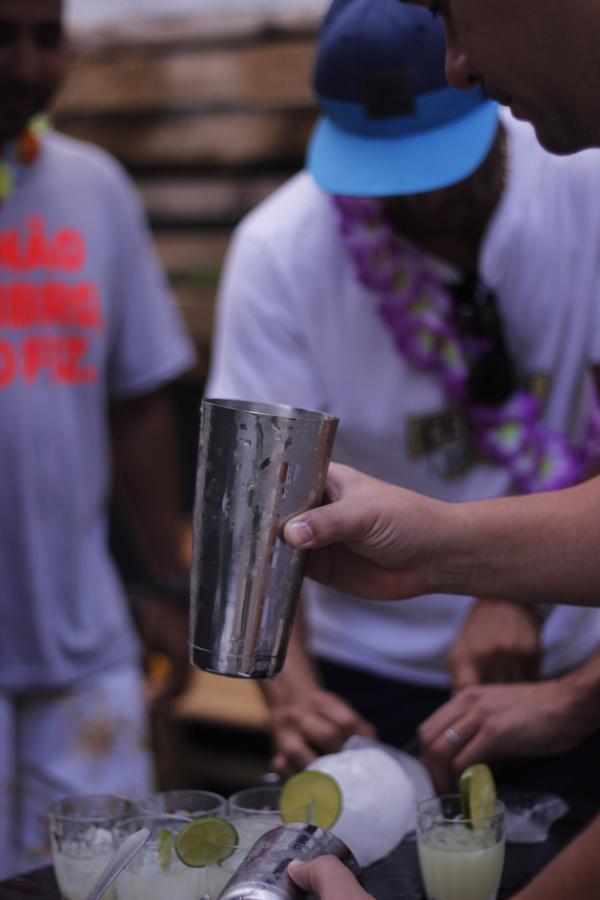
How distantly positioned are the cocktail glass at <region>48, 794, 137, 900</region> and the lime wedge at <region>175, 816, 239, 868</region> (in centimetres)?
11

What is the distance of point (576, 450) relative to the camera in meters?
2.37

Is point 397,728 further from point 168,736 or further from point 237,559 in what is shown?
point 168,736

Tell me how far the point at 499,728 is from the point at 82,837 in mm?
650

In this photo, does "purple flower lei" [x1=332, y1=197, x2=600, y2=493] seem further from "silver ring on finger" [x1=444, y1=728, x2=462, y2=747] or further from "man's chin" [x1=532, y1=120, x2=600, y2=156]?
"man's chin" [x1=532, y1=120, x2=600, y2=156]

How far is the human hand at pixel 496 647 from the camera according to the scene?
Answer: 209 centimetres

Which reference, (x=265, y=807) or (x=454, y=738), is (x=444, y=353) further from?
(x=265, y=807)

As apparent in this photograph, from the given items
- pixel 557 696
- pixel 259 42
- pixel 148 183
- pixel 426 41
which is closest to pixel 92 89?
pixel 148 183

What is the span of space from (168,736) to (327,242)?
2.18 m

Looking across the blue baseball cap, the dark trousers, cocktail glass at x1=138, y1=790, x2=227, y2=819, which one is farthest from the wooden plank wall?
cocktail glass at x1=138, y1=790, x2=227, y2=819

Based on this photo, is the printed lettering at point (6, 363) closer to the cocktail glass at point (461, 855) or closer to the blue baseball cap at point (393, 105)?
the blue baseball cap at point (393, 105)

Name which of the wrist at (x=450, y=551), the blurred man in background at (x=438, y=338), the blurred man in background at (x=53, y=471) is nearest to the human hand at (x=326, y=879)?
the wrist at (x=450, y=551)

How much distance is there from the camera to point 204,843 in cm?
152

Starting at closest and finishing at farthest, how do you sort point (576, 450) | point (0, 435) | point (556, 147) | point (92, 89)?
1. point (556, 147)
2. point (576, 450)
3. point (0, 435)
4. point (92, 89)

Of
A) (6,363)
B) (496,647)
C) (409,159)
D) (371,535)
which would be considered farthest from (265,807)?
(6,363)
